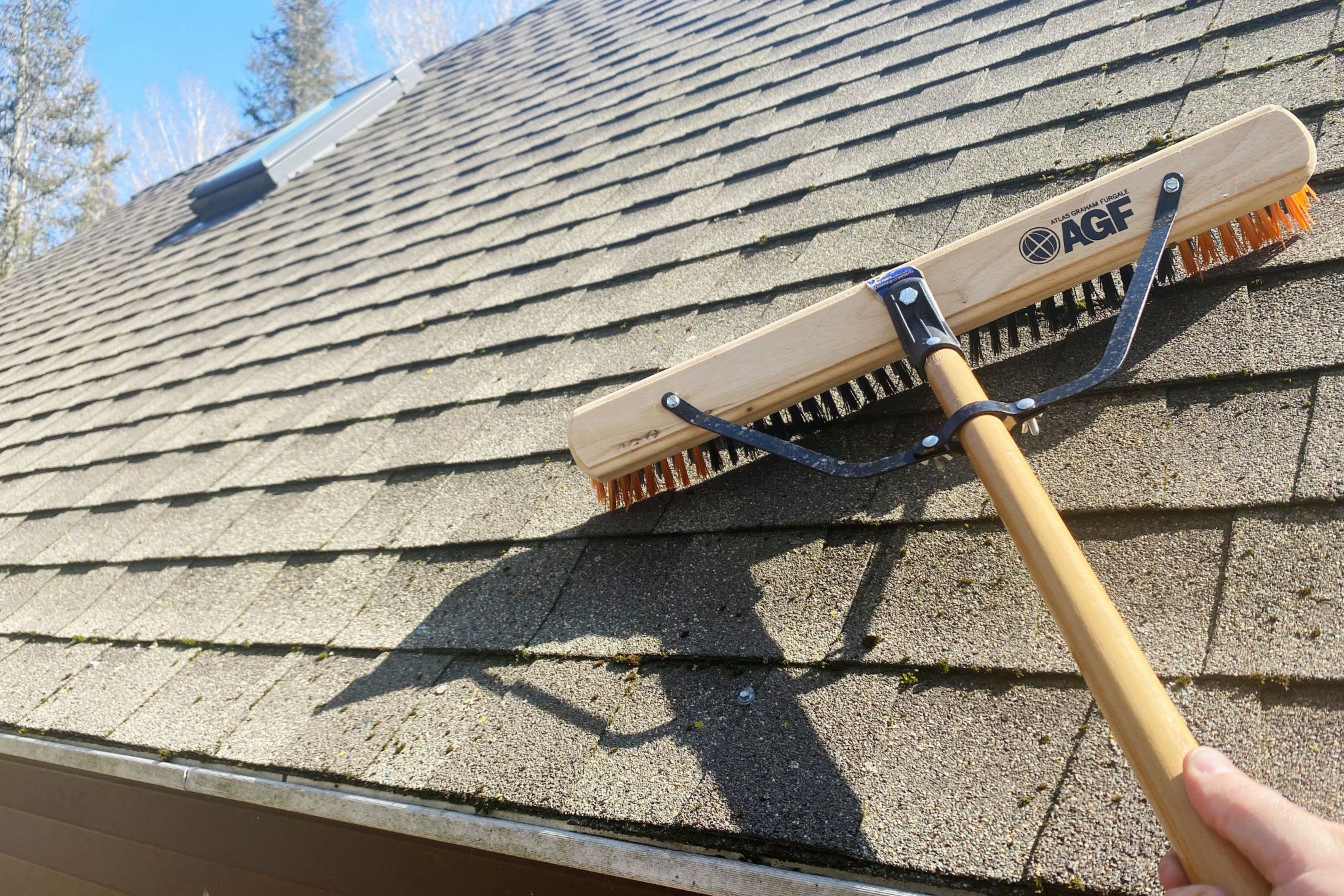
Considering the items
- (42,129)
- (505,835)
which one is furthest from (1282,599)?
(42,129)

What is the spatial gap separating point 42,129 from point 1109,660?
26551 mm

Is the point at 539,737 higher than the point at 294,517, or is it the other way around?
the point at 294,517

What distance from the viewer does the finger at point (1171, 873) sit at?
2.89 ft

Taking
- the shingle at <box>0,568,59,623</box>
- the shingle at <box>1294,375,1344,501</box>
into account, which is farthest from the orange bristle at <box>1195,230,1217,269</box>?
the shingle at <box>0,568,59,623</box>

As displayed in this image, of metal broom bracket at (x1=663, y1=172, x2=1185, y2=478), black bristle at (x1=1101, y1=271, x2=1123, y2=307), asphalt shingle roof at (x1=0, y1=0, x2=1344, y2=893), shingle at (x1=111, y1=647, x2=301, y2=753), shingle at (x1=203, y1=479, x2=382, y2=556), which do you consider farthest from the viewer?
shingle at (x1=203, y1=479, x2=382, y2=556)

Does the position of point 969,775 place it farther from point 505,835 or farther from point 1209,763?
point 505,835

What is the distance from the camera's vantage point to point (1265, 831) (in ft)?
A: 2.65

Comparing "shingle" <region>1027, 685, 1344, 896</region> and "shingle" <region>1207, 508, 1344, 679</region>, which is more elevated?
"shingle" <region>1207, 508, 1344, 679</region>

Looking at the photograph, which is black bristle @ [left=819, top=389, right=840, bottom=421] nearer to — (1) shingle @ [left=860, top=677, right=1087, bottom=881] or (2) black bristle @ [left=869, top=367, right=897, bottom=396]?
(2) black bristle @ [left=869, top=367, right=897, bottom=396]

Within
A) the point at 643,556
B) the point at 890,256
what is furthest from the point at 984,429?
the point at 890,256

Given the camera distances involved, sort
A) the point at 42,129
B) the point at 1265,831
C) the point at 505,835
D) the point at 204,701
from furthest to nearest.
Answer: the point at 42,129 < the point at 204,701 < the point at 505,835 < the point at 1265,831

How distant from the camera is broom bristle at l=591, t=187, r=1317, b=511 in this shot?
1.60 metres

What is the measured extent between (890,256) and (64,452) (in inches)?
160

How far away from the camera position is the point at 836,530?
5.21 feet
